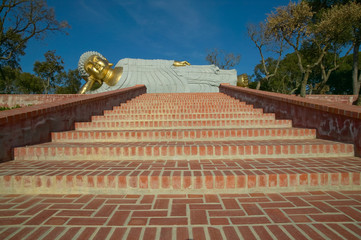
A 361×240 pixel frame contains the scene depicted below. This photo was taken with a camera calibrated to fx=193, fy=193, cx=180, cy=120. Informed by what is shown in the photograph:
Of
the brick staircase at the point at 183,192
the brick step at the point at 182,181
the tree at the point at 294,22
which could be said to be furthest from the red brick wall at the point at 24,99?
the tree at the point at 294,22

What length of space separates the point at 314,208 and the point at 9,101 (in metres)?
10.2

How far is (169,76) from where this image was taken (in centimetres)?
1127

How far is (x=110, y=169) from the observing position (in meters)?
2.24

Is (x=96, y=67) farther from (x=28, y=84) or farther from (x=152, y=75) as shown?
(x=28, y=84)

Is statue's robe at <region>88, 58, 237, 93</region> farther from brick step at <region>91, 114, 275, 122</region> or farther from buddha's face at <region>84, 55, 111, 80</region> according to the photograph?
brick step at <region>91, 114, 275, 122</region>

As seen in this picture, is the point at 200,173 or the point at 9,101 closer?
the point at 200,173

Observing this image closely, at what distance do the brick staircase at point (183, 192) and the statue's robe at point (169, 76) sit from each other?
8.57 metres

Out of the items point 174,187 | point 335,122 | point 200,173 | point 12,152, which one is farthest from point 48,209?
point 335,122

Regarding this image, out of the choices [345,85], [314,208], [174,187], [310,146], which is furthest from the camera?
[345,85]

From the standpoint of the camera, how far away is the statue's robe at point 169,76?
1093 cm

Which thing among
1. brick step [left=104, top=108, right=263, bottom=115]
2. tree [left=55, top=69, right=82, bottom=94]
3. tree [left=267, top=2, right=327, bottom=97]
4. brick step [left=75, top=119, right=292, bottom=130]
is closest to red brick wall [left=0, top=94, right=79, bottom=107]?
brick step [left=104, top=108, right=263, bottom=115]

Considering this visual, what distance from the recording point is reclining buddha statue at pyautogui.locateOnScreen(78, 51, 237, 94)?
10711 millimetres

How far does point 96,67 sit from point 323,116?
10532mm

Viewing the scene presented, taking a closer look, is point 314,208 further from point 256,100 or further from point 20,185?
point 256,100
